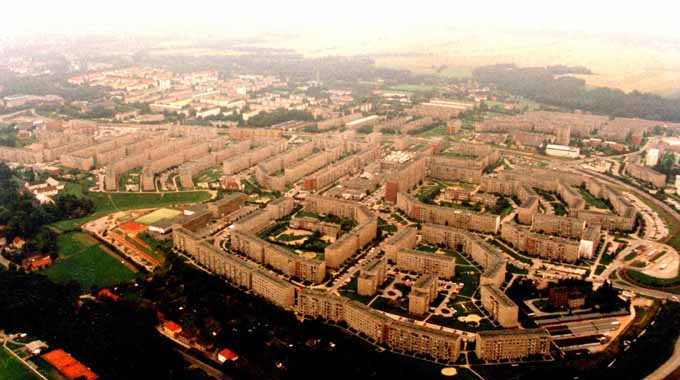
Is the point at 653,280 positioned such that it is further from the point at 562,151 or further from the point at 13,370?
the point at 13,370

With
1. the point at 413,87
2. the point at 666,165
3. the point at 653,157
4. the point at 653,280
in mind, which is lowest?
A: the point at 653,280

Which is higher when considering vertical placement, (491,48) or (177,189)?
(491,48)

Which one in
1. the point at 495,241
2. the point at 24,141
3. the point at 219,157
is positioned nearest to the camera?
the point at 495,241

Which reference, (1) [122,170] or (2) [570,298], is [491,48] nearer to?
(1) [122,170]

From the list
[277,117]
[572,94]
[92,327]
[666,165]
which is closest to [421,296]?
[92,327]

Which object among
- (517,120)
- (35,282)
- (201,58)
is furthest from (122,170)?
→ (201,58)

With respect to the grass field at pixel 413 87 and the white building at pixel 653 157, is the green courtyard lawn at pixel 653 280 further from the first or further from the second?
the grass field at pixel 413 87
